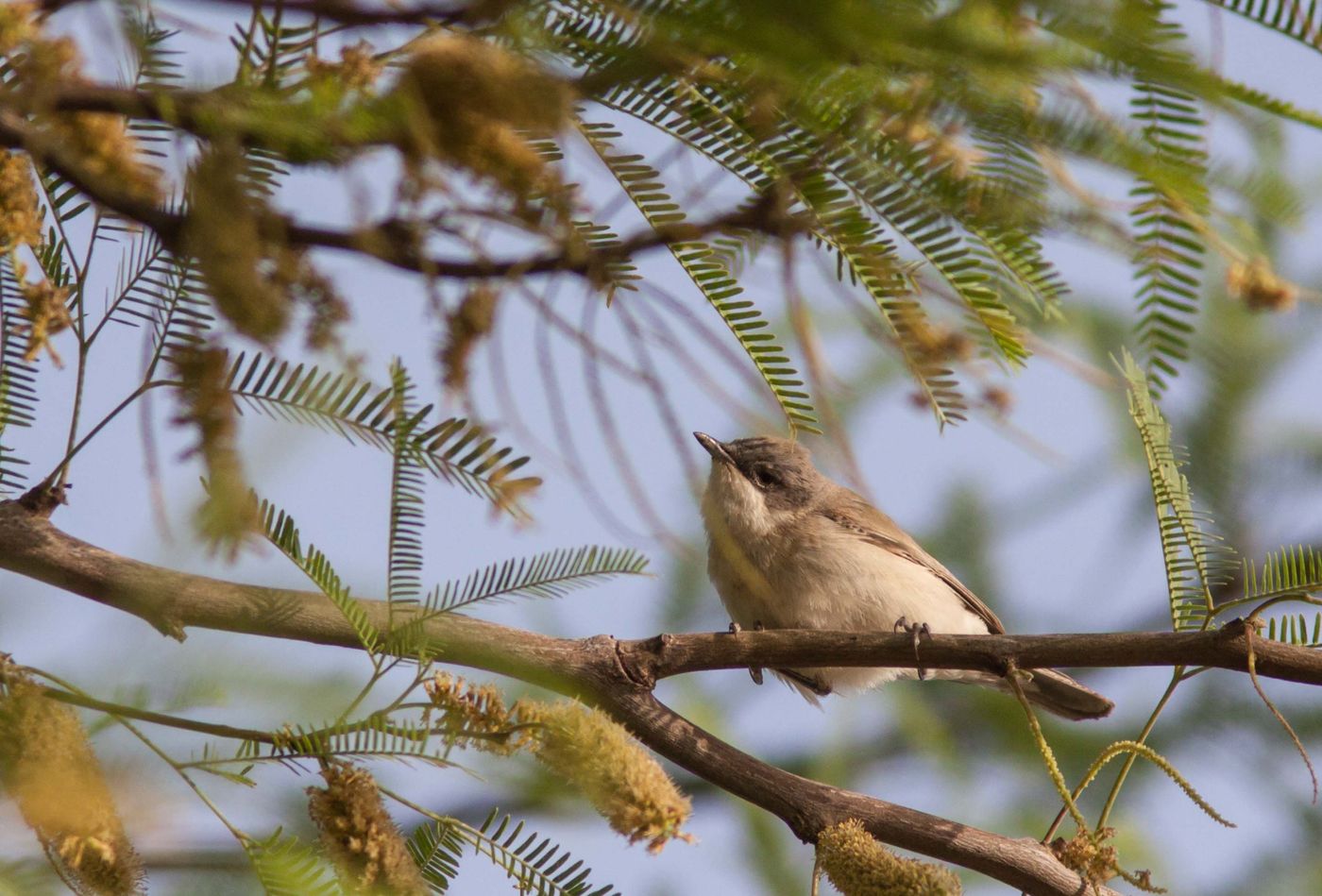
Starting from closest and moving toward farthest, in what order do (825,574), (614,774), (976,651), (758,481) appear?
(614,774) → (976,651) → (825,574) → (758,481)

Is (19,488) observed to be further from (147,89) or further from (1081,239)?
(1081,239)

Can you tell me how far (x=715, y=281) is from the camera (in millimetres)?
2502

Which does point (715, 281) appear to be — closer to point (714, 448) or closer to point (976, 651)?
point (976, 651)

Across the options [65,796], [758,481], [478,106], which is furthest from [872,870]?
[758,481]

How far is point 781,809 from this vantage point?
371 centimetres

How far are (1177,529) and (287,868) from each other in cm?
231

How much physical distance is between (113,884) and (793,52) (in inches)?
76.0

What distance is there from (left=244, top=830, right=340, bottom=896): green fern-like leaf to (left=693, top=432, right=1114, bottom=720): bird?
343 cm

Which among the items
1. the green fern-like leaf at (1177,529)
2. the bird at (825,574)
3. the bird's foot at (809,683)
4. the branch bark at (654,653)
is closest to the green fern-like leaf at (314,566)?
the branch bark at (654,653)

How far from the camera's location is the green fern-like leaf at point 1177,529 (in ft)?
10.4

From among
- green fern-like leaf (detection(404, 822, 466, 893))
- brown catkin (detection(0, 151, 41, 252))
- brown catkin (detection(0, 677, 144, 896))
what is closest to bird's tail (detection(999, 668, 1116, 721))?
green fern-like leaf (detection(404, 822, 466, 893))

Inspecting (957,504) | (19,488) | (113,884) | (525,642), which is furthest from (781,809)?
(957,504)

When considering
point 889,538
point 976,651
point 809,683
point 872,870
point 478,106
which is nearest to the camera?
point 478,106

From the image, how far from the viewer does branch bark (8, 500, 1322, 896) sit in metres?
3.42
